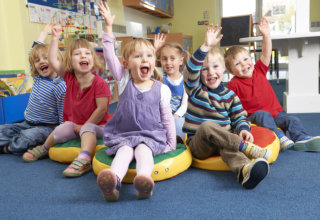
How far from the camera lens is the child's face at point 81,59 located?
1.73m

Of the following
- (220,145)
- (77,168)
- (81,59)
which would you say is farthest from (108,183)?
(81,59)

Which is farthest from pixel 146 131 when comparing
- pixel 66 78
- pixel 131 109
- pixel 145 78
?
pixel 66 78

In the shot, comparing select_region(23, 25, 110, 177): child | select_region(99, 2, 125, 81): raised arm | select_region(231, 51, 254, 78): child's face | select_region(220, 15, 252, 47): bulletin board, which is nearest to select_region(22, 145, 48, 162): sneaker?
select_region(23, 25, 110, 177): child

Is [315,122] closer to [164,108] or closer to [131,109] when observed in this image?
[164,108]

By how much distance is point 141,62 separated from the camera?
54.0 inches

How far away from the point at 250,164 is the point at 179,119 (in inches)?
30.8

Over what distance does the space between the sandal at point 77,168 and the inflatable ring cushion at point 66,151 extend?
0.15 meters

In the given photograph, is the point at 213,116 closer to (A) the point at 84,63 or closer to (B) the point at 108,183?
(B) the point at 108,183

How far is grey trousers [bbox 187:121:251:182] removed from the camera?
4.27 ft

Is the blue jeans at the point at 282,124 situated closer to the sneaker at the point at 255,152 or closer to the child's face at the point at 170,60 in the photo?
the sneaker at the point at 255,152

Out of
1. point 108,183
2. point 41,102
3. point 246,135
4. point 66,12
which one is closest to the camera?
point 108,183

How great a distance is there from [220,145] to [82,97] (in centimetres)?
84

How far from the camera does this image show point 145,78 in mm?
1394

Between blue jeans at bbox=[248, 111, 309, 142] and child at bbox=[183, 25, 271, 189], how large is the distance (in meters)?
0.29
